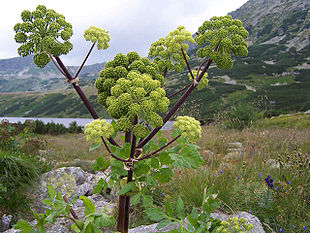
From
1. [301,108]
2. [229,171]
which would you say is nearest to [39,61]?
[229,171]

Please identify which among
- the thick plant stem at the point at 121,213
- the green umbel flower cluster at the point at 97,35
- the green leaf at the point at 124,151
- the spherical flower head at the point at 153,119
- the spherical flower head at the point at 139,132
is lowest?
the thick plant stem at the point at 121,213

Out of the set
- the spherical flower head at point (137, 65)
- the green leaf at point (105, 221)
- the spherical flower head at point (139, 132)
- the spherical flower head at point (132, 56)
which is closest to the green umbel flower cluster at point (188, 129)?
the spherical flower head at point (139, 132)

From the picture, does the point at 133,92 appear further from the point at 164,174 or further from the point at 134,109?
the point at 164,174

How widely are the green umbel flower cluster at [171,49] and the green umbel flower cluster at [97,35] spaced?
0.50 meters

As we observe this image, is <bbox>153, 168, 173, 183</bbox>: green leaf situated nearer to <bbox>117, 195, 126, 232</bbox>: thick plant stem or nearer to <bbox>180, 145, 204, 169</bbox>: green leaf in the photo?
<bbox>180, 145, 204, 169</bbox>: green leaf

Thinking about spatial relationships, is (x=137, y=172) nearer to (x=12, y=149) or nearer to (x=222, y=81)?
(x=12, y=149)

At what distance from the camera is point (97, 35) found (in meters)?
1.94

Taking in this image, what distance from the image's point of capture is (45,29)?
170 centimetres

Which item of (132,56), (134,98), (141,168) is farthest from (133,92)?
(141,168)

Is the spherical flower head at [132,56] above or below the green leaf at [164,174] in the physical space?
above

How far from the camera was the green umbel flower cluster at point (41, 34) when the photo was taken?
1650 mm

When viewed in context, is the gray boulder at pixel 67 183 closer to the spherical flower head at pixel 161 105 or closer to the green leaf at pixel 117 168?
the green leaf at pixel 117 168

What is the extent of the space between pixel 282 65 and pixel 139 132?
186 metres

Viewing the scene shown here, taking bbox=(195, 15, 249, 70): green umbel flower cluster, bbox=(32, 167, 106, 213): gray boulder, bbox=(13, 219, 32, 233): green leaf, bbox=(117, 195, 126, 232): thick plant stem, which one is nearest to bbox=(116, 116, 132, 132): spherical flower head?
bbox=(117, 195, 126, 232): thick plant stem
